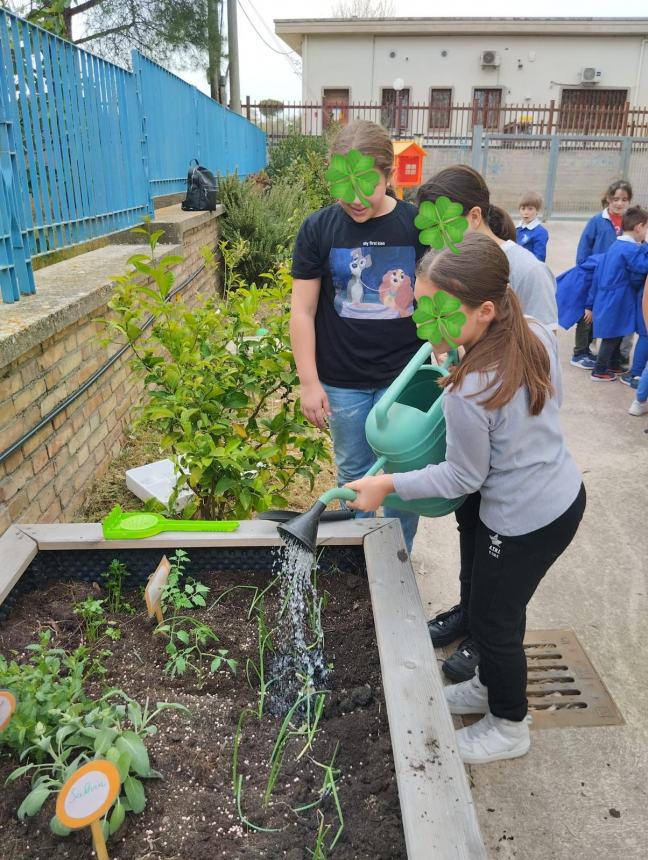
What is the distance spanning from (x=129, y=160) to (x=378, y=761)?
4708 millimetres

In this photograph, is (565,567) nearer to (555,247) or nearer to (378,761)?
(378,761)

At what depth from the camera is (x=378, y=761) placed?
141 cm

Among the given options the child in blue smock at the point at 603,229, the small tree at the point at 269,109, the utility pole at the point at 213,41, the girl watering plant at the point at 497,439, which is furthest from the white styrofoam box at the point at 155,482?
the small tree at the point at 269,109

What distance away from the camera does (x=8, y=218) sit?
8.45 feet

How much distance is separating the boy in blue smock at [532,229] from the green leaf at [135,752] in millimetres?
5583

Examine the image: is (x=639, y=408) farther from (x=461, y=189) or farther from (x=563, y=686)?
(x=461, y=189)

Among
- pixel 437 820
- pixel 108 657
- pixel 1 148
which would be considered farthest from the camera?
pixel 1 148

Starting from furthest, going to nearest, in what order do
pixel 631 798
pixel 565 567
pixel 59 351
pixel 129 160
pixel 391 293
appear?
pixel 129 160 → pixel 565 567 → pixel 59 351 → pixel 391 293 → pixel 631 798

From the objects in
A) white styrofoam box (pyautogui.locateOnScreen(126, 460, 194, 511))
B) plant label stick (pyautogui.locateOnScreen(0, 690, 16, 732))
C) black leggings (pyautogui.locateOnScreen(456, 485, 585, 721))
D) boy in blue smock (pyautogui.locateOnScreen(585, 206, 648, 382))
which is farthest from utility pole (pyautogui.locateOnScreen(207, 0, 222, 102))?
plant label stick (pyautogui.locateOnScreen(0, 690, 16, 732))

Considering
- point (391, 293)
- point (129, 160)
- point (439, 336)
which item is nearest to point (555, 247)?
point (129, 160)

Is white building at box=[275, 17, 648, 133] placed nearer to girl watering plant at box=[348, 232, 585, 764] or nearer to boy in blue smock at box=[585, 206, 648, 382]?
boy in blue smock at box=[585, 206, 648, 382]

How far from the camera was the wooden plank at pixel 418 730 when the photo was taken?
1.09 meters

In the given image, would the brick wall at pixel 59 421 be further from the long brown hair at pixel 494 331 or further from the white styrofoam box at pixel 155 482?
the long brown hair at pixel 494 331

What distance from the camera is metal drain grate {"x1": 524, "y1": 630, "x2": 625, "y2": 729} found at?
2266 mm
